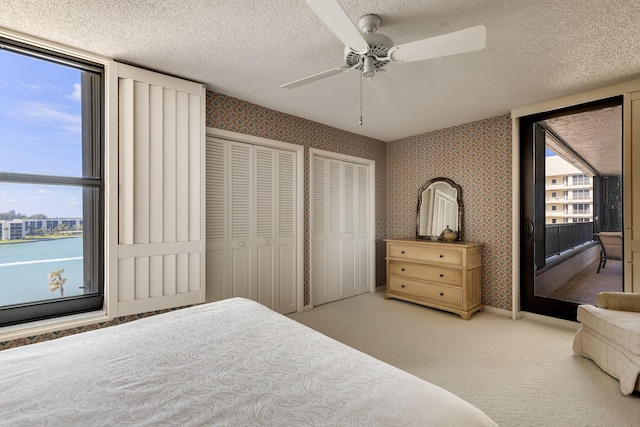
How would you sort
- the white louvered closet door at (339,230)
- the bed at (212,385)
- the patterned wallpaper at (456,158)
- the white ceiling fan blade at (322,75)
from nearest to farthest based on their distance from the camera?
the bed at (212,385)
the white ceiling fan blade at (322,75)
the patterned wallpaper at (456,158)
the white louvered closet door at (339,230)

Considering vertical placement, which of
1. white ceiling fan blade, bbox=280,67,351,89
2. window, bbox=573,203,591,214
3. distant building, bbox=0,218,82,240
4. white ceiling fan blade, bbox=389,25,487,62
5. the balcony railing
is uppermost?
white ceiling fan blade, bbox=280,67,351,89

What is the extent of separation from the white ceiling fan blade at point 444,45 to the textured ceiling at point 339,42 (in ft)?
0.99

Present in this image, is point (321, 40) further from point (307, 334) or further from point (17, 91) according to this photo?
point (17, 91)

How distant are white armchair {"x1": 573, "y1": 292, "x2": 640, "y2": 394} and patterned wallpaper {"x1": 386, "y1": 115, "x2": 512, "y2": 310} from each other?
1.12 metres

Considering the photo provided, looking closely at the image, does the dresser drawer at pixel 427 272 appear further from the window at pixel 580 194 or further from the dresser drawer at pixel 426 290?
the window at pixel 580 194

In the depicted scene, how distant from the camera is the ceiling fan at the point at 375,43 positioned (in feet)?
4.57

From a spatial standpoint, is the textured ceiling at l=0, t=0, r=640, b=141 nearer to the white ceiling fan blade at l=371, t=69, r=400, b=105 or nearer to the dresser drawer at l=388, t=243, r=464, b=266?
the white ceiling fan blade at l=371, t=69, r=400, b=105

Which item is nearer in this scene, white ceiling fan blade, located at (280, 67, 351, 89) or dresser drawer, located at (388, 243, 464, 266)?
white ceiling fan blade, located at (280, 67, 351, 89)

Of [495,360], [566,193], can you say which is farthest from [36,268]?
[566,193]

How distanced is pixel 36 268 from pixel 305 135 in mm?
2912

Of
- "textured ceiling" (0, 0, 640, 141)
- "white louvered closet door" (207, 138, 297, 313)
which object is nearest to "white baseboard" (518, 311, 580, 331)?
"textured ceiling" (0, 0, 640, 141)

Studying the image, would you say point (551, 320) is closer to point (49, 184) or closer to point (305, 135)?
point (305, 135)

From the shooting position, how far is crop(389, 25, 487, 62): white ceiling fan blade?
1.45 metres

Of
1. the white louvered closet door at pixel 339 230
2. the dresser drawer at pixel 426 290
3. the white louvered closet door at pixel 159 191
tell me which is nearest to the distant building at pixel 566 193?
the dresser drawer at pixel 426 290
